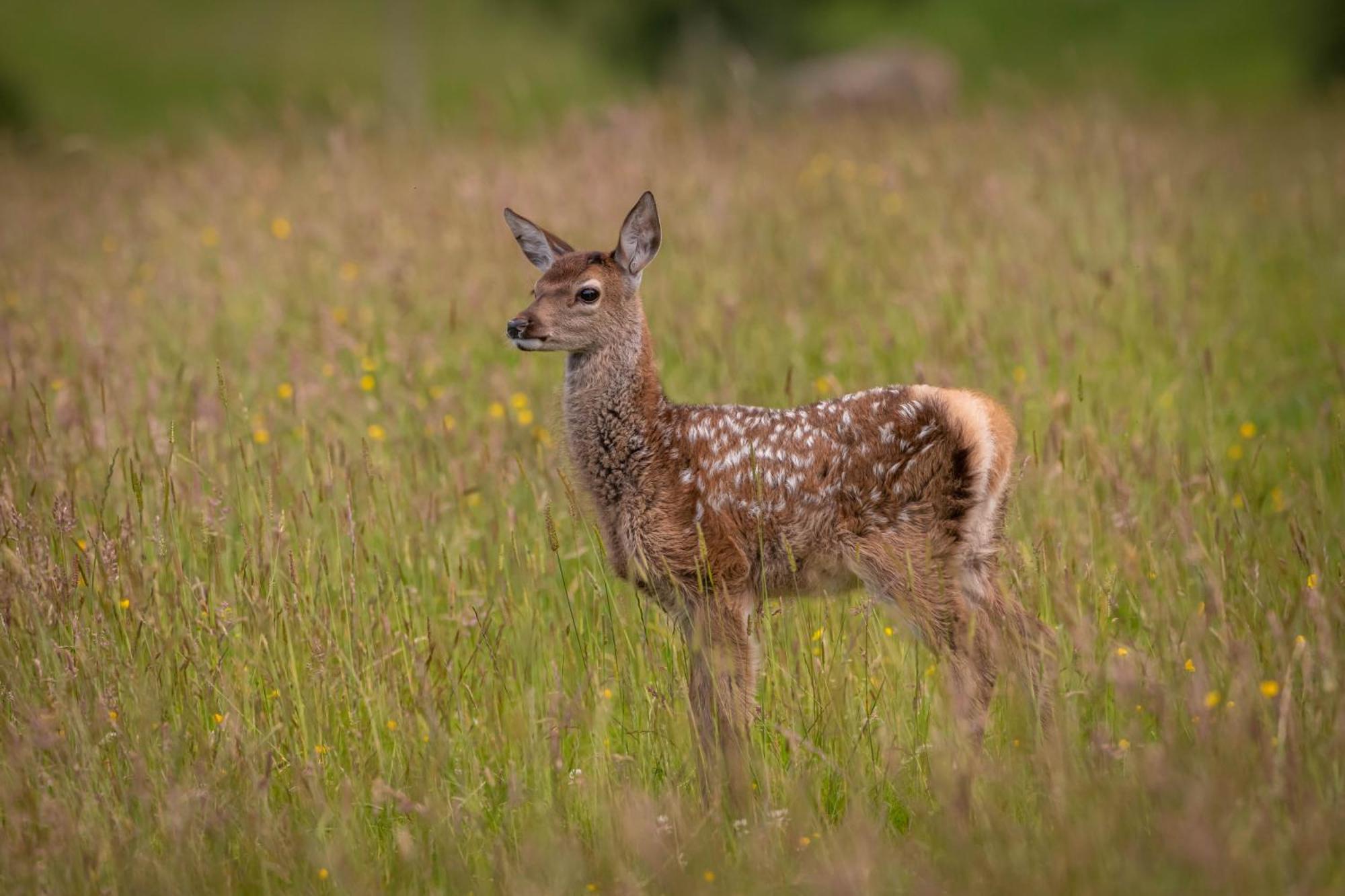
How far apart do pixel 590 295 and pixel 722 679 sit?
1.53 m

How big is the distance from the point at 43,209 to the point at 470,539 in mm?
6795

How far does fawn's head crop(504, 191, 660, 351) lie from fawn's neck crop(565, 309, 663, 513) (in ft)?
0.21

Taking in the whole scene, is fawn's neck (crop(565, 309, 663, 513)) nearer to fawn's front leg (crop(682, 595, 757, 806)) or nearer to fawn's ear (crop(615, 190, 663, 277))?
fawn's ear (crop(615, 190, 663, 277))

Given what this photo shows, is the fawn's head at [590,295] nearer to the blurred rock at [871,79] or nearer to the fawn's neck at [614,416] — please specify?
the fawn's neck at [614,416]

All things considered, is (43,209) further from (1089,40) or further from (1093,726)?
(1089,40)

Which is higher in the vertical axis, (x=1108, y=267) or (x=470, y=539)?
(x=1108, y=267)

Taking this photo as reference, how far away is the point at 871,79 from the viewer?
61.5ft

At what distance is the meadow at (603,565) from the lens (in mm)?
2926

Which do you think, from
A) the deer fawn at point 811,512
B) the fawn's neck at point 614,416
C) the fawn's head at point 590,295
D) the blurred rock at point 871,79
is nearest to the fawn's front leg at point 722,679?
the deer fawn at point 811,512

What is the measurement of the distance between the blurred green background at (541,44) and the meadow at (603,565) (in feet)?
36.6

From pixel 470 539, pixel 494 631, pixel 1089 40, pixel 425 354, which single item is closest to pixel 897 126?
pixel 425 354

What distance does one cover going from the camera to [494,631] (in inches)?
161

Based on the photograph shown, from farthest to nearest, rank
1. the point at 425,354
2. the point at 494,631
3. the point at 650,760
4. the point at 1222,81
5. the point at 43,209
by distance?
the point at 1222,81 → the point at 43,209 → the point at 425,354 → the point at 494,631 → the point at 650,760

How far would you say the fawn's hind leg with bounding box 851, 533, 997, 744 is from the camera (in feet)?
12.9
